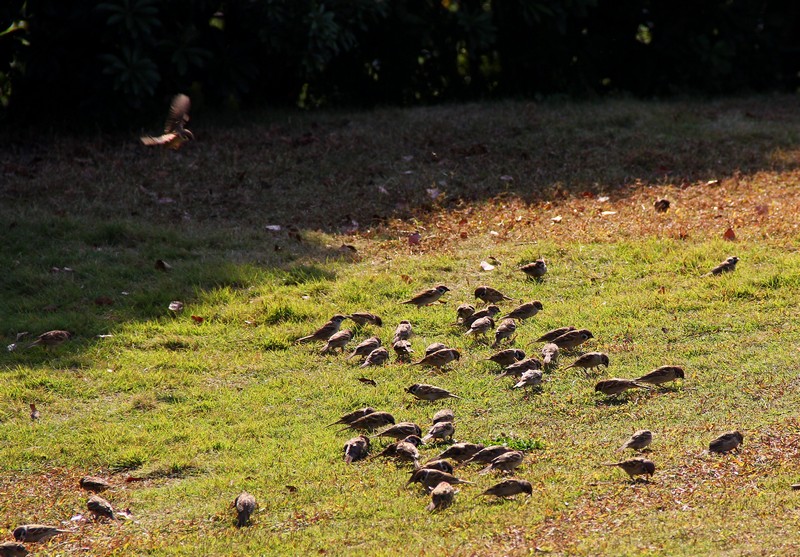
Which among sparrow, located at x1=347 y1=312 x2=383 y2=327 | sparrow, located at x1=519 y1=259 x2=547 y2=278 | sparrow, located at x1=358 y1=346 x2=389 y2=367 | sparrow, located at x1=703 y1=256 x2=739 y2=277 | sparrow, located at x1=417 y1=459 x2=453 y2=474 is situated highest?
sparrow, located at x1=703 y1=256 x2=739 y2=277

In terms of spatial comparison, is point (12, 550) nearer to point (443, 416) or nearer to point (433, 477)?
point (433, 477)

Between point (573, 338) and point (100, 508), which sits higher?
point (573, 338)

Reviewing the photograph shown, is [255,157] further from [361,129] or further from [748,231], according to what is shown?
[748,231]

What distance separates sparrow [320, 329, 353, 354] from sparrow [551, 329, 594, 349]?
1.89m

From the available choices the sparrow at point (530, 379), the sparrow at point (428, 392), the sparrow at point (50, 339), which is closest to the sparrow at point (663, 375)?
the sparrow at point (530, 379)

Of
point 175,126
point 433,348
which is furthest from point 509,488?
point 175,126

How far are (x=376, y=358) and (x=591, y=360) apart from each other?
1.88 metres

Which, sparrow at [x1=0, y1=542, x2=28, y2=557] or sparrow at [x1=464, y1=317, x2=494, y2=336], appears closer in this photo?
sparrow at [x1=0, y1=542, x2=28, y2=557]

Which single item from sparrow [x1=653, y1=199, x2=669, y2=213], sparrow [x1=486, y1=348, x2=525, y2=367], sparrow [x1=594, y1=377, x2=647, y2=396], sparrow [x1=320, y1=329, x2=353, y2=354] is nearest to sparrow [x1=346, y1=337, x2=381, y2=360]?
sparrow [x1=320, y1=329, x2=353, y2=354]

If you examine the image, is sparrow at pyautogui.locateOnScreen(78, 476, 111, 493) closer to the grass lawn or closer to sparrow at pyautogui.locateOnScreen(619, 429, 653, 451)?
A: the grass lawn

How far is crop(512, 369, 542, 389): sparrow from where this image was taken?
28.5 feet

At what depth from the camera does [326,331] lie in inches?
398

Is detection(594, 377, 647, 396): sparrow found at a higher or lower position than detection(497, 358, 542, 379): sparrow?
higher

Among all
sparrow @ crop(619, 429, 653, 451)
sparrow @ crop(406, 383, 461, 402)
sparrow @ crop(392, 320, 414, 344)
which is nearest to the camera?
Answer: sparrow @ crop(619, 429, 653, 451)
